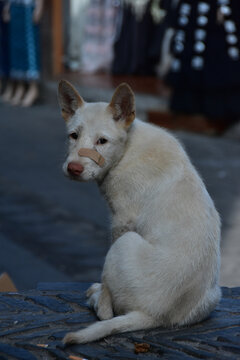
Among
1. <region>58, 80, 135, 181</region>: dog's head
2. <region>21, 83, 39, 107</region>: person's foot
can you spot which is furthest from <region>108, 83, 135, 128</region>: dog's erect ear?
<region>21, 83, 39, 107</region>: person's foot

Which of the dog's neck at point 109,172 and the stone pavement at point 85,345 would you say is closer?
the stone pavement at point 85,345

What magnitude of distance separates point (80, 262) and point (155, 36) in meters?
9.48

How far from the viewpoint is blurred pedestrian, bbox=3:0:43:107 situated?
14.9 m

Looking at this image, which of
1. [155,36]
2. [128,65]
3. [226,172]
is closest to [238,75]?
[226,172]

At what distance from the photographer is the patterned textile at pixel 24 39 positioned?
1504 centimetres

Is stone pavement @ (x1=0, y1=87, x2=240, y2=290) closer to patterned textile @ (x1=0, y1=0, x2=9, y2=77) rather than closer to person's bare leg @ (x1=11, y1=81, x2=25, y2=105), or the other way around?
person's bare leg @ (x1=11, y1=81, x2=25, y2=105)

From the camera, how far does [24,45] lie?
15250 millimetres

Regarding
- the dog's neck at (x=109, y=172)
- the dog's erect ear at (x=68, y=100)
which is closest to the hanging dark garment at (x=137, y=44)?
the dog's erect ear at (x=68, y=100)

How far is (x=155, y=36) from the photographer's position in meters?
14.0

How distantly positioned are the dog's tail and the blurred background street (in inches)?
88.8

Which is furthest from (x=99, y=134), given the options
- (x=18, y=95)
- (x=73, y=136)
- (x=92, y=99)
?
(x=18, y=95)

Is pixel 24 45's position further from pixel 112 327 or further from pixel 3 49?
pixel 112 327

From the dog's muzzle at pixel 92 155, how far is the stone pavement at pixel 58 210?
2.24m

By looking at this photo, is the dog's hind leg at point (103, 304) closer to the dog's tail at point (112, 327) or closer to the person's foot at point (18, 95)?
the dog's tail at point (112, 327)
